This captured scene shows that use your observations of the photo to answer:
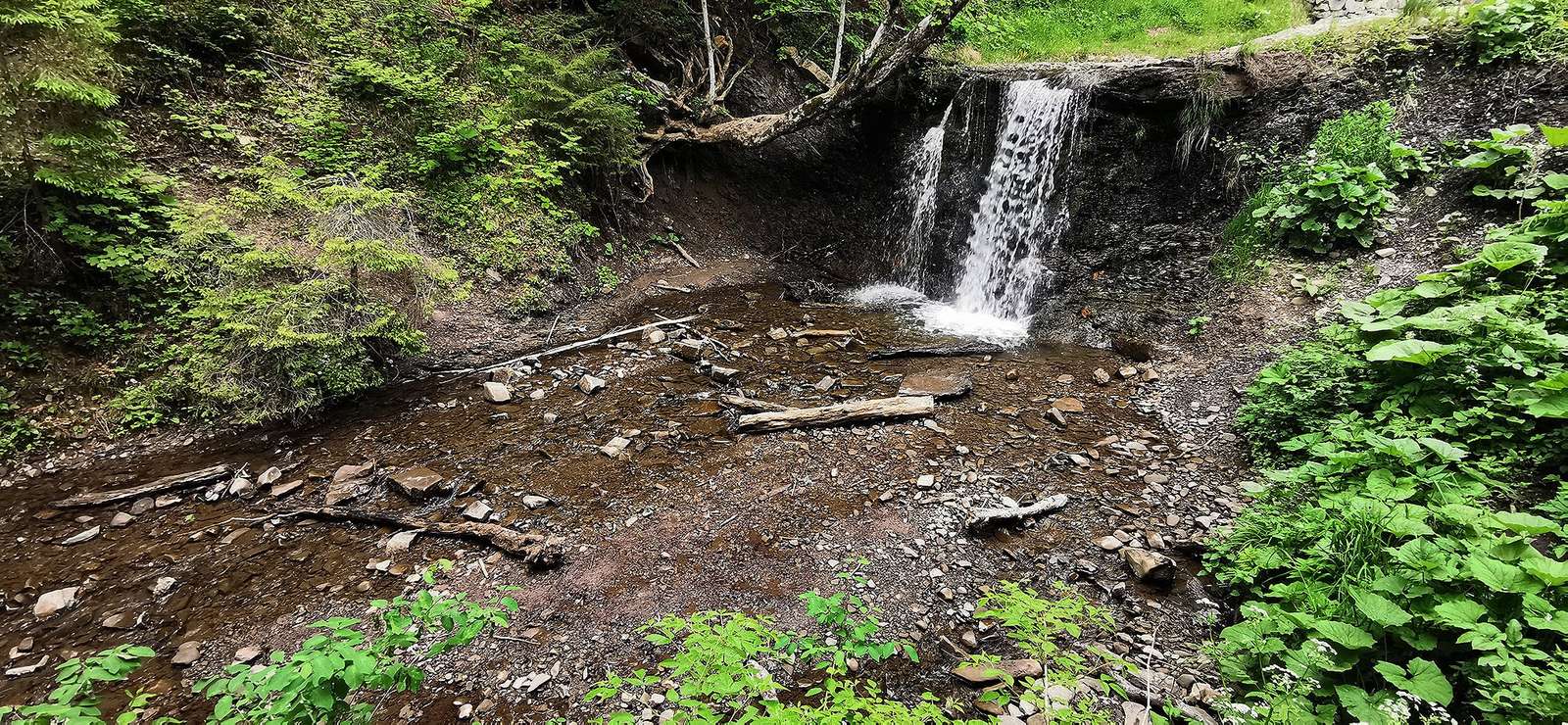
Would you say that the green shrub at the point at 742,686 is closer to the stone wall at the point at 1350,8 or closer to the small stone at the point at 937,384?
the small stone at the point at 937,384

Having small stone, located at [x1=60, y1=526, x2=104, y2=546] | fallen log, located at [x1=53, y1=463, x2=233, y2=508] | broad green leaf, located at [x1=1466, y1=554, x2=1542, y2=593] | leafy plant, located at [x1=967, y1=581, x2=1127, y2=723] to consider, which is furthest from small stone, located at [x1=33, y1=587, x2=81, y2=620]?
broad green leaf, located at [x1=1466, y1=554, x2=1542, y2=593]

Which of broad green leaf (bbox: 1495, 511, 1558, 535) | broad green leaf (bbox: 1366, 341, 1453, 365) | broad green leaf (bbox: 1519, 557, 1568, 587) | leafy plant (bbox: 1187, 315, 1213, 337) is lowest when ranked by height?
broad green leaf (bbox: 1519, 557, 1568, 587)

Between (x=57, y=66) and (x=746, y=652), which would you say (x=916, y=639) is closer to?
(x=746, y=652)

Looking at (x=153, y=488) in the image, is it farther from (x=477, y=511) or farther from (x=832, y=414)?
(x=832, y=414)

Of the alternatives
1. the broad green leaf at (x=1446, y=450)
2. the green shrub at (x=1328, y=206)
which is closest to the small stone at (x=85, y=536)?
the broad green leaf at (x=1446, y=450)

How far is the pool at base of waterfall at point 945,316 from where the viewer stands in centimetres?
855

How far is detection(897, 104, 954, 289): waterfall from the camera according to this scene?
10.9m

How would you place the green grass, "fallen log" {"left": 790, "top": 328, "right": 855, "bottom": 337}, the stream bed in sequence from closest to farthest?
1. the stream bed
2. "fallen log" {"left": 790, "top": 328, "right": 855, "bottom": 337}
3. the green grass

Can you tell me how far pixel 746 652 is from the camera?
85.7 inches

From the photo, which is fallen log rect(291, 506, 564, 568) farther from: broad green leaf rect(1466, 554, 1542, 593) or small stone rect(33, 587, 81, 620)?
broad green leaf rect(1466, 554, 1542, 593)

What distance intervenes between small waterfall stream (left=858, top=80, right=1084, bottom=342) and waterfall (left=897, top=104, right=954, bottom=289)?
0.06 meters

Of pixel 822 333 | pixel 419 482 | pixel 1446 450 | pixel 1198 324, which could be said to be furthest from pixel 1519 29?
pixel 419 482

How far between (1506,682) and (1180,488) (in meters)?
2.60

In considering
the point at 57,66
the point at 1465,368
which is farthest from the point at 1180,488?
the point at 57,66
